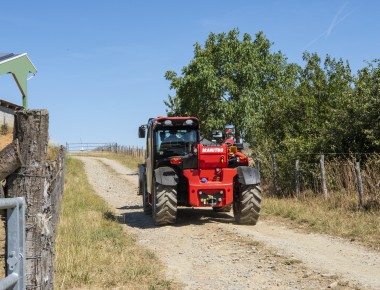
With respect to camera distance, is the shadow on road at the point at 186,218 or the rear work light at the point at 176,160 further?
the shadow on road at the point at 186,218

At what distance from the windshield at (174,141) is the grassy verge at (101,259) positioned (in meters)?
2.25

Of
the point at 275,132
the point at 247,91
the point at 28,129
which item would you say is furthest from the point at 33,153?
the point at 247,91

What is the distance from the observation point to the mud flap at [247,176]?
11.1 m

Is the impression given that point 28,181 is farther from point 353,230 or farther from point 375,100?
point 375,100

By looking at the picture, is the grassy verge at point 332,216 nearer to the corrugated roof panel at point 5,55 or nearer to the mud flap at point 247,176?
the mud flap at point 247,176

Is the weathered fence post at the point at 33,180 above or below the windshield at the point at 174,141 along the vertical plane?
below

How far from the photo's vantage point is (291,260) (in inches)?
300

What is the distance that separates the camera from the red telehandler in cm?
1116

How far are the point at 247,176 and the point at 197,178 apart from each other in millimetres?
1152

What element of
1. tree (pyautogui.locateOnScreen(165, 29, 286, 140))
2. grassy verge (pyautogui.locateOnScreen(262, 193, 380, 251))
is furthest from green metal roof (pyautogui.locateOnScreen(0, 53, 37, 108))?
tree (pyautogui.locateOnScreen(165, 29, 286, 140))

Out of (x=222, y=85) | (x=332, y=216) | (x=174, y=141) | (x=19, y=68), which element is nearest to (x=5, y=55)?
(x=19, y=68)

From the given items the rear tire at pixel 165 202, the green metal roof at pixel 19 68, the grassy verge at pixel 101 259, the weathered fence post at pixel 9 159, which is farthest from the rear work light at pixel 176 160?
the weathered fence post at pixel 9 159

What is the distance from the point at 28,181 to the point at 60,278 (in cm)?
294

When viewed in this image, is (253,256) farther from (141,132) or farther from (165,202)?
(141,132)
